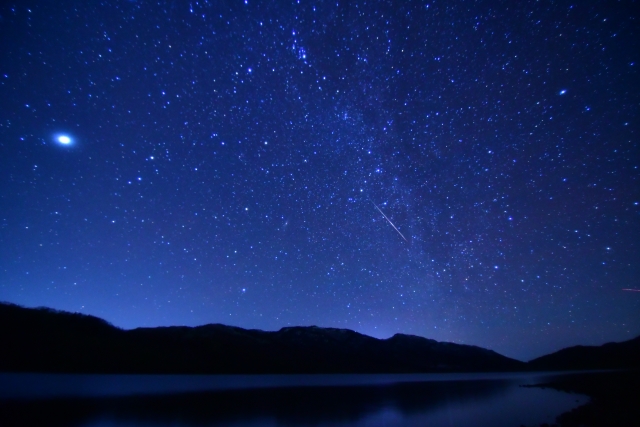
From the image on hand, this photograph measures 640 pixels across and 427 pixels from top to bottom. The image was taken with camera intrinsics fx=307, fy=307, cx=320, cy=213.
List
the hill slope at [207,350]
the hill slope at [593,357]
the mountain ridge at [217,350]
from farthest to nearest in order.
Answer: the hill slope at [593,357] < the mountain ridge at [217,350] < the hill slope at [207,350]

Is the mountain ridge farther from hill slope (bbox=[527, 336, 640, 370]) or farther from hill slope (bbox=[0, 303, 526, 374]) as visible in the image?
hill slope (bbox=[527, 336, 640, 370])

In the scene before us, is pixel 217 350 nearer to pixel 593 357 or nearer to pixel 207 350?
pixel 207 350

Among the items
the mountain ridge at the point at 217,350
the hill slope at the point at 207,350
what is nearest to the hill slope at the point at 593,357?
the mountain ridge at the point at 217,350

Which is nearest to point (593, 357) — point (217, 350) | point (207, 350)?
point (217, 350)

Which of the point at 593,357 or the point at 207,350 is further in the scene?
the point at 593,357

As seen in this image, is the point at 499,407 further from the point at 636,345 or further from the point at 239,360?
the point at 636,345

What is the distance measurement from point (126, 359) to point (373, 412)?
85.6 meters

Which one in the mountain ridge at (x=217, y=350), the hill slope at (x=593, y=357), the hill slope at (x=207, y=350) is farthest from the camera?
the hill slope at (x=593, y=357)

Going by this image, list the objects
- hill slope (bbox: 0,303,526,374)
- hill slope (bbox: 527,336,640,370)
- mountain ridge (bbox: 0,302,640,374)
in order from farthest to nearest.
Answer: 1. hill slope (bbox: 527,336,640,370)
2. mountain ridge (bbox: 0,302,640,374)
3. hill slope (bbox: 0,303,526,374)

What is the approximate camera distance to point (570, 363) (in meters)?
A: 139

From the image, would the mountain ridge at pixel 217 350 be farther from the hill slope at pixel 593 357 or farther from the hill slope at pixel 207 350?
the hill slope at pixel 593 357

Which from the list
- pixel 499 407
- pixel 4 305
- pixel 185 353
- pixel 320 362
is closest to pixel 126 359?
pixel 185 353

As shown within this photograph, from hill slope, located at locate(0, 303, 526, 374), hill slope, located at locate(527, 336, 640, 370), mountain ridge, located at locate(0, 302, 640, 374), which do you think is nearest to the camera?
hill slope, located at locate(0, 303, 526, 374)

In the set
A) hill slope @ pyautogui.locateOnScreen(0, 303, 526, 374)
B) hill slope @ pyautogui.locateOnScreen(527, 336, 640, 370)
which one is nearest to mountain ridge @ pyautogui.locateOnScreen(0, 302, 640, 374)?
hill slope @ pyautogui.locateOnScreen(0, 303, 526, 374)
